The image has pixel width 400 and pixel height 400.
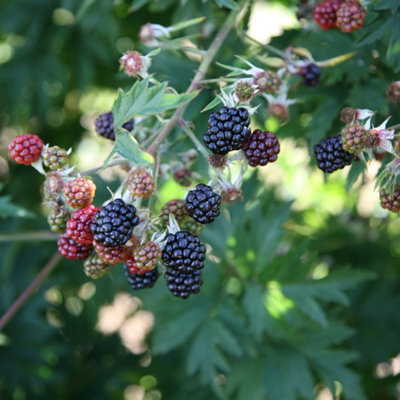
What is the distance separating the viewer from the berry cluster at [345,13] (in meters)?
1.93

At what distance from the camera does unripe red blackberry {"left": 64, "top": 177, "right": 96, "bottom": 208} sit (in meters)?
1.61

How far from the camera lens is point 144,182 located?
5.26 ft

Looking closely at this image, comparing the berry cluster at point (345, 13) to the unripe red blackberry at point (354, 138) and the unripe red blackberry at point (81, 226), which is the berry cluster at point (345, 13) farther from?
the unripe red blackberry at point (81, 226)

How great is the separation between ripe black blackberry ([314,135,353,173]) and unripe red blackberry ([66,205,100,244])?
2.48 ft

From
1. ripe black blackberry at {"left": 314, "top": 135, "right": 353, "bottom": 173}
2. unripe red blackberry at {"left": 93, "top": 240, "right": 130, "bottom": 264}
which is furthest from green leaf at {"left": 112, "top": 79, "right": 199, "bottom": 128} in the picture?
ripe black blackberry at {"left": 314, "top": 135, "right": 353, "bottom": 173}

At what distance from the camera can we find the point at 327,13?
6.85ft

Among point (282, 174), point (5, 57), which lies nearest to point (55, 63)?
point (5, 57)

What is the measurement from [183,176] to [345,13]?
2.79ft

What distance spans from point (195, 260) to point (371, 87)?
110cm

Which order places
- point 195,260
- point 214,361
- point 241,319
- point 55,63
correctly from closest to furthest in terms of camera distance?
1. point 195,260
2. point 214,361
3. point 241,319
4. point 55,63

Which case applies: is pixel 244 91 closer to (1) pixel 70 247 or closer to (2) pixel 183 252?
(2) pixel 183 252

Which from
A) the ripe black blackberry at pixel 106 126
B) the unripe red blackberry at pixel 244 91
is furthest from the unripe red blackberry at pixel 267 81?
the ripe black blackberry at pixel 106 126

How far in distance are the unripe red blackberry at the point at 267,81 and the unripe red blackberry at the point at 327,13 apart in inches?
15.0

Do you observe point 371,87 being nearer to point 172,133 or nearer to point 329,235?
point 172,133
